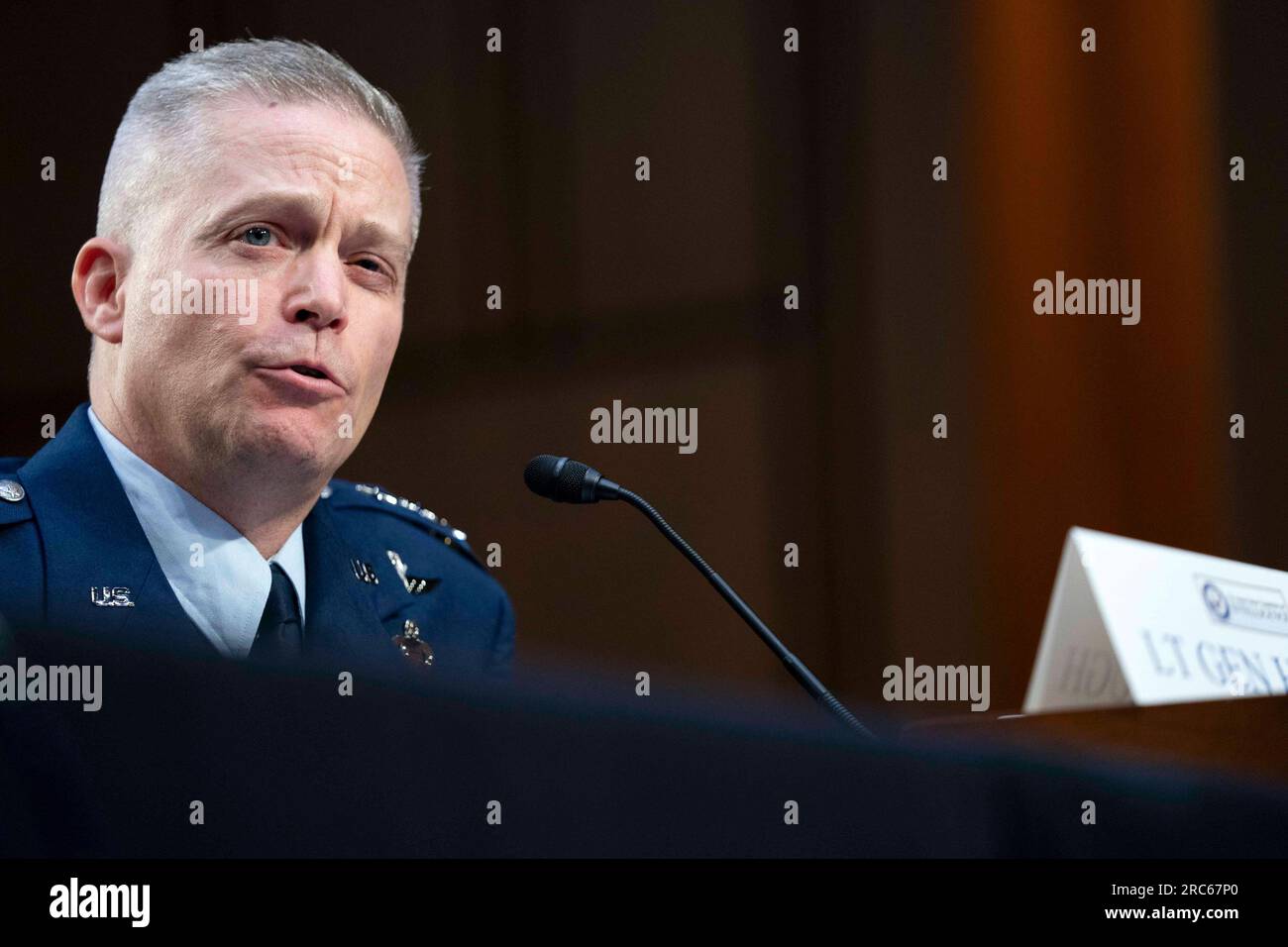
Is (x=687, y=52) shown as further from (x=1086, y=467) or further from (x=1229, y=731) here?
(x=1229, y=731)

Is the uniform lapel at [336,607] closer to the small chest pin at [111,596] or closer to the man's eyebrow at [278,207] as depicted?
the small chest pin at [111,596]

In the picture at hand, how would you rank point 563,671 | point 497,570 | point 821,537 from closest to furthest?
point 563,671, point 497,570, point 821,537

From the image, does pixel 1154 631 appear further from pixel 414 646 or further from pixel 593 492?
pixel 414 646

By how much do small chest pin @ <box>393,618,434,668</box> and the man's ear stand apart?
25.5 inches

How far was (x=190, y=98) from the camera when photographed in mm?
2342

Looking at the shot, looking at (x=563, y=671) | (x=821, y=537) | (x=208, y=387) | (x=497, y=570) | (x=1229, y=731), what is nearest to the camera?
(x=1229, y=731)

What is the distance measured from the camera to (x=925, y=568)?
2.98m

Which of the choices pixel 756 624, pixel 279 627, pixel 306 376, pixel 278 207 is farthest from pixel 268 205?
pixel 756 624

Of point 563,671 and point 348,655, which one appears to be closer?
point 348,655

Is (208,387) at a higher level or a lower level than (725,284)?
lower

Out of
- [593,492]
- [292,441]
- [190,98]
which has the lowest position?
[593,492]

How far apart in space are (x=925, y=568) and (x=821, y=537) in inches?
8.9

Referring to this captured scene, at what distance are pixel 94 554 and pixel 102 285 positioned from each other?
42cm
